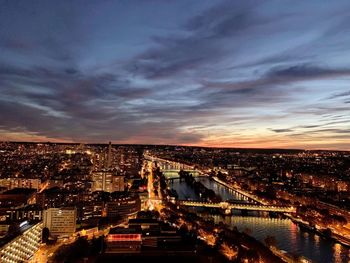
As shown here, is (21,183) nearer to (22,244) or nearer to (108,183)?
(108,183)

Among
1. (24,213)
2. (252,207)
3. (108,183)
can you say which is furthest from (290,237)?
(108,183)

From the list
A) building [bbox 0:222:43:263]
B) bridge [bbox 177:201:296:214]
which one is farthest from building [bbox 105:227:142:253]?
bridge [bbox 177:201:296:214]

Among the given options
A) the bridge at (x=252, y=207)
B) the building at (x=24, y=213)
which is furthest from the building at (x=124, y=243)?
the bridge at (x=252, y=207)

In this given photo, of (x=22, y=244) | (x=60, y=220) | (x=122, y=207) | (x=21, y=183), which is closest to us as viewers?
(x=22, y=244)

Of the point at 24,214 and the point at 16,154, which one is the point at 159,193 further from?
the point at 16,154

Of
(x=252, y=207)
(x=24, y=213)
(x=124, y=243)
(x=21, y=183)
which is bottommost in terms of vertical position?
(x=124, y=243)

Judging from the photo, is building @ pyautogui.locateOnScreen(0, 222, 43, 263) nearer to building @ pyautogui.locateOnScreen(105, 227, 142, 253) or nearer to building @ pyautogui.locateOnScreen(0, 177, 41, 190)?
building @ pyautogui.locateOnScreen(105, 227, 142, 253)

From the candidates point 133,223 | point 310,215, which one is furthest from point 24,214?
point 310,215
